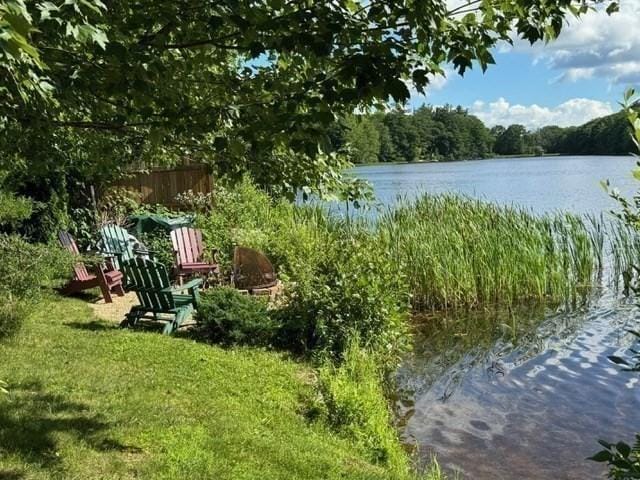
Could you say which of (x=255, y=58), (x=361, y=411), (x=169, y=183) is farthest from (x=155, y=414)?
(x=169, y=183)

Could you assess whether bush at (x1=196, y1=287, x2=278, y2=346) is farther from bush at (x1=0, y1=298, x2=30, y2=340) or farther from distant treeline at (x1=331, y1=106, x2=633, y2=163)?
distant treeline at (x1=331, y1=106, x2=633, y2=163)

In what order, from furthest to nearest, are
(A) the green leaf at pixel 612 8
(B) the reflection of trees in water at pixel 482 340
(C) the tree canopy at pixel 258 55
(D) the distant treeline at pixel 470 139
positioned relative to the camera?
(D) the distant treeline at pixel 470 139
(B) the reflection of trees in water at pixel 482 340
(A) the green leaf at pixel 612 8
(C) the tree canopy at pixel 258 55

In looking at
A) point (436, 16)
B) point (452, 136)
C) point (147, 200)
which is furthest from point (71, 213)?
point (452, 136)

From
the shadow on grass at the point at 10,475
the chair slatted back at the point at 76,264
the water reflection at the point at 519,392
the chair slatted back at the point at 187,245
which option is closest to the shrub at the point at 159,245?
the chair slatted back at the point at 187,245

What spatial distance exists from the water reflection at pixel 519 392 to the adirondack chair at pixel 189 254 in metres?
3.75

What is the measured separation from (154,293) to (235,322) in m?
1.09

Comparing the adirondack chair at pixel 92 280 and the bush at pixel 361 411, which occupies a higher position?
the adirondack chair at pixel 92 280

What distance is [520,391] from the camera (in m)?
7.39

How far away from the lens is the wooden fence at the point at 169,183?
49.1 feet

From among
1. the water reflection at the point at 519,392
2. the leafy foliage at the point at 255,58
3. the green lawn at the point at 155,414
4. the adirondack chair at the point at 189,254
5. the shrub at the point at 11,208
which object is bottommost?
the water reflection at the point at 519,392

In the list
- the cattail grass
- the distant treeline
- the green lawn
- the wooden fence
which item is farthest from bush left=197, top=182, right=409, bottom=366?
the distant treeline

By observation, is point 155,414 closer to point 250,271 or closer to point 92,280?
point 92,280

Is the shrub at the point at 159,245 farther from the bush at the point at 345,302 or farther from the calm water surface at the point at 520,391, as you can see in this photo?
the calm water surface at the point at 520,391

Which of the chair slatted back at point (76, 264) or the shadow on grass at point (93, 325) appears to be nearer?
the shadow on grass at point (93, 325)
